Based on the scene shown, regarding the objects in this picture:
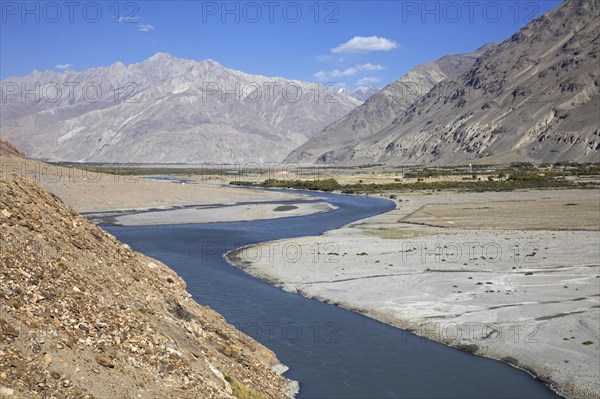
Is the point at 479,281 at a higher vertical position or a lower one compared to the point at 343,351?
higher

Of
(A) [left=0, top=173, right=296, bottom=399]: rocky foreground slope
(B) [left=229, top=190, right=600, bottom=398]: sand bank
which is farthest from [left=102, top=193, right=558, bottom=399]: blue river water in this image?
(A) [left=0, top=173, right=296, bottom=399]: rocky foreground slope

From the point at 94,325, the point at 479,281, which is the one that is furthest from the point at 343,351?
the point at 479,281

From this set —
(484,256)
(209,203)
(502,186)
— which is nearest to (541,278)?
(484,256)

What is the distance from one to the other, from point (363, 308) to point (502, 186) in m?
87.3

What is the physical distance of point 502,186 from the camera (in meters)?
104

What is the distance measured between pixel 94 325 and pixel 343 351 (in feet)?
35.5

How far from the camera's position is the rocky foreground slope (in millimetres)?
10047

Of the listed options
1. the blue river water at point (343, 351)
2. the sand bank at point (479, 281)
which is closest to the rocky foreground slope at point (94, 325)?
the blue river water at point (343, 351)

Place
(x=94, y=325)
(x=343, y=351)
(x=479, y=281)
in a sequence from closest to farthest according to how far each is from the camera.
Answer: (x=94, y=325), (x=343, y=351), (x=479, y=281)

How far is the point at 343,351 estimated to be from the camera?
2011 centimetres

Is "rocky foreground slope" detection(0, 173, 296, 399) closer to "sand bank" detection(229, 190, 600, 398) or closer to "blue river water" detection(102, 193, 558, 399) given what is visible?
"blue river water" detection(102, 193, 558, 399)

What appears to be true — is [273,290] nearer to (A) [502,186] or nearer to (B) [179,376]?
(B) [179,376]

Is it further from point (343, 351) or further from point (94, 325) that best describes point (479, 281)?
point (94, 325)

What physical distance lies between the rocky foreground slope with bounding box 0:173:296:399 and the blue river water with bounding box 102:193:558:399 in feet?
7.03
